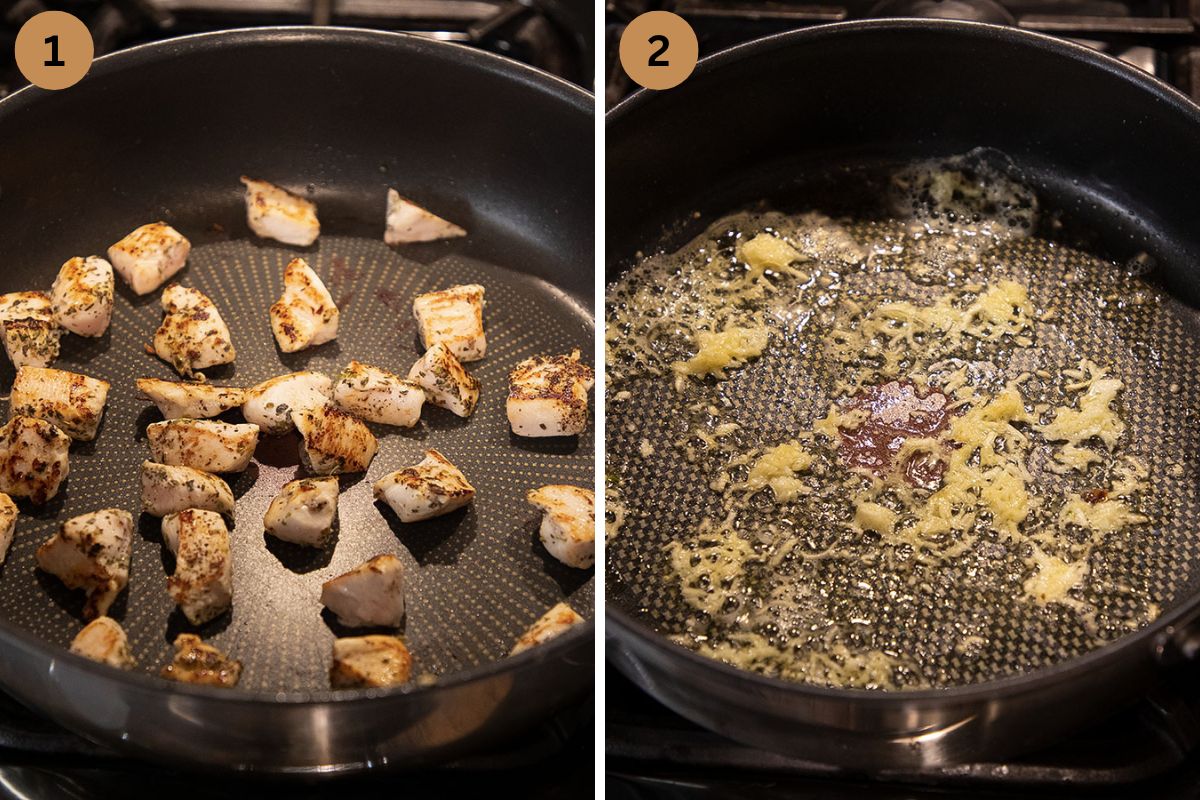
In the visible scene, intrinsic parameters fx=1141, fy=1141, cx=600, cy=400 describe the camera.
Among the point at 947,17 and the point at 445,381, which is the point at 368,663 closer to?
the point at 445,381

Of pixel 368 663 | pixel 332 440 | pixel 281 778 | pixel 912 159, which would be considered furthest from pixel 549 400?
pixel 912 159

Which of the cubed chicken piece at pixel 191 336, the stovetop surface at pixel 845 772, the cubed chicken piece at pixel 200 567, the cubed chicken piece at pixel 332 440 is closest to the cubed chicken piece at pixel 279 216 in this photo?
the cubed chicken piece at pixel 191 336

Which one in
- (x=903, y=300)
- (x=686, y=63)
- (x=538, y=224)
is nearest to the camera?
(x=686, y=63)

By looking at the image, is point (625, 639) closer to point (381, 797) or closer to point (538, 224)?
point (381, 797)

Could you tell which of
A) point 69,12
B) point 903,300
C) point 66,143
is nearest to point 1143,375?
point 903,300

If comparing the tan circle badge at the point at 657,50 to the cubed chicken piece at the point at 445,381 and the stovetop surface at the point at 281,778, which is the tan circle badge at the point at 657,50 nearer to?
the cubed chicken piece at the point at 445,381

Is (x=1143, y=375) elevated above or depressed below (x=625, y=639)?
above
